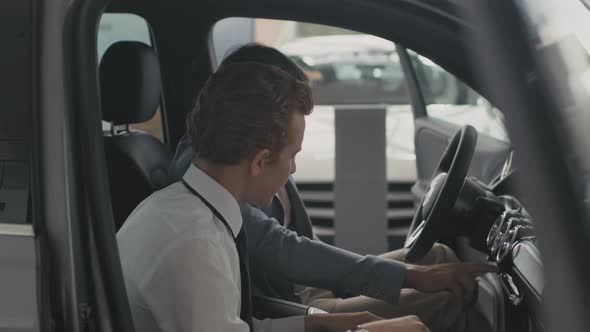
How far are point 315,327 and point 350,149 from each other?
2788 millimetres

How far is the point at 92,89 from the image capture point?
5.00 feet

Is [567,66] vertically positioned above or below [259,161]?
above

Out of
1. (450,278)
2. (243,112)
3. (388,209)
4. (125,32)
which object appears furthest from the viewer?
(388,209)

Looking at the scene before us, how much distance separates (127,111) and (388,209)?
2636 millimetres

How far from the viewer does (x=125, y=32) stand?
2.74 metres

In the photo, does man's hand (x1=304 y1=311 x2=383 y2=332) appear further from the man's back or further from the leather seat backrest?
the leather seat backrest

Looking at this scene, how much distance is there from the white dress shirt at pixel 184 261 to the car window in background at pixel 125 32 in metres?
0.86

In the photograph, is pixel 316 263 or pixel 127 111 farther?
pixel 127 111

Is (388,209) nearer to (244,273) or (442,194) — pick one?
(442,194)

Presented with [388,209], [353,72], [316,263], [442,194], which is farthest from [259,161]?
[353,72]

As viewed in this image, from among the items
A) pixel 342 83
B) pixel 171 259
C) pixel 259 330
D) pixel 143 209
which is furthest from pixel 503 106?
pixel 342 83

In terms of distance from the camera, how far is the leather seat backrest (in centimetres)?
229

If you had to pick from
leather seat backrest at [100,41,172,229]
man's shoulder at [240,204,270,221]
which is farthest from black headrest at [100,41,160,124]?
man's shoulder at [240,204,270,221]

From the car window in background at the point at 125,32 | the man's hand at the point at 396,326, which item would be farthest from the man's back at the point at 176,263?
the car window in background at the point at 125,32
